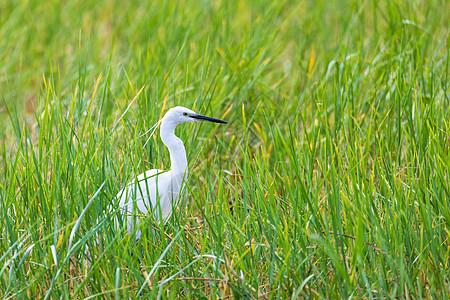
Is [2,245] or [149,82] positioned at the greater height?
[149,82]

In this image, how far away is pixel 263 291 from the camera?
1.93 m

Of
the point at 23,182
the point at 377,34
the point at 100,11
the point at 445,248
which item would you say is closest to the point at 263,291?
the point at 445,248

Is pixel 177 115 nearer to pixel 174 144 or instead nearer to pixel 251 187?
pixel 174 144

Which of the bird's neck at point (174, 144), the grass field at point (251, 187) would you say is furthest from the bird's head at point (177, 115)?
the grass field at point (251, 187)

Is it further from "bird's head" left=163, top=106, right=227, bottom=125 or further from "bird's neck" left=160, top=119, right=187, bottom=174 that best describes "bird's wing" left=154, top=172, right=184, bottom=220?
"bird's head" left=163, top=106, right=227, bottom=125

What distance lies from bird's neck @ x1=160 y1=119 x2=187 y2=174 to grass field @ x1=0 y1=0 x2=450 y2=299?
0.11 meters

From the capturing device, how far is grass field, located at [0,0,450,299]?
1.85 meters

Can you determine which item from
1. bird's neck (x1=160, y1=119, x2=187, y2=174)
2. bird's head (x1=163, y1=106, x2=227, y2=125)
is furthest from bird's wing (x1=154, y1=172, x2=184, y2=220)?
bird's head (x1=163, y1=106, x2=227, y2=125)

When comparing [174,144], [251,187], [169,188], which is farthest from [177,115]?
[251,187]

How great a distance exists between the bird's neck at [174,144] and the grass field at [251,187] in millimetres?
113

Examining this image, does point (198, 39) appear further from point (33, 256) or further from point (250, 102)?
point (33, 256)

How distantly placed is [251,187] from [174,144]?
0.49m

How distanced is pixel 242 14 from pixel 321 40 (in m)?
0.77

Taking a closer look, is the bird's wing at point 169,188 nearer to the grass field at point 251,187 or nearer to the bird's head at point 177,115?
the grass field at point 251,187
